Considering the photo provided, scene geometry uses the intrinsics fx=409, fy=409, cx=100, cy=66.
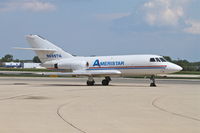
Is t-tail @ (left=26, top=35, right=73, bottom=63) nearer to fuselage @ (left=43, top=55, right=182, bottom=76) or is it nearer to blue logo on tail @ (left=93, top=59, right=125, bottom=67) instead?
fuselage @ (left=43, top=55, right=182, bottom=76)

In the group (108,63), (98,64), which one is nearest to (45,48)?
(98,64)

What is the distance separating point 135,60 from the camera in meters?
35.6

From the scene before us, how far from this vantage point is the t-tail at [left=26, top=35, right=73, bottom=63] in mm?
39188

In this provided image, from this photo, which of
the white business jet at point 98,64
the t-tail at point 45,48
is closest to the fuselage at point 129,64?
the white business jet at point 98,64

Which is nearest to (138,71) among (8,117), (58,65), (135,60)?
(135,60)

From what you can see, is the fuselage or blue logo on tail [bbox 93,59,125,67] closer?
the fuselage

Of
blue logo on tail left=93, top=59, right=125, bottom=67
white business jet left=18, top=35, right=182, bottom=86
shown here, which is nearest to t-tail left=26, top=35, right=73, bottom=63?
white business jet left=18, top=35, right=182, bottom=86

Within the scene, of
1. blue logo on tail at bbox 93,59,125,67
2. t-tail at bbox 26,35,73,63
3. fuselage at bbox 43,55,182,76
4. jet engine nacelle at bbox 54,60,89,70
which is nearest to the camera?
fuselage at bbox 43,55,182,76

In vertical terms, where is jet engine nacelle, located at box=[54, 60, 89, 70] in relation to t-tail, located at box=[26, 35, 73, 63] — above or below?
below

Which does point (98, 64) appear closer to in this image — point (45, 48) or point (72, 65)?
point (72, 65)

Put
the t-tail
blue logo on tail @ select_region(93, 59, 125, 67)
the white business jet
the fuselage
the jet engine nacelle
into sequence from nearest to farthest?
the fuselage, the white business jet, blue logo on tail @ select_region(93, 59, 125, 67), the jet engine nacelle, the t-tail

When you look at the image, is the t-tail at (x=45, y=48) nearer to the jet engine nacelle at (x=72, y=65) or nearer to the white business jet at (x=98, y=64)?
the white business jet at (x=98, y=64)

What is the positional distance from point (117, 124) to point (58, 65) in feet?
90.1

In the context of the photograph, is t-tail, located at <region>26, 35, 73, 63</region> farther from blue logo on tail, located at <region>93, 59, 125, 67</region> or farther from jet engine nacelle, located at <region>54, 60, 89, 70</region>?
blue logo on tail, located at <region>93, 59, 125, 67</region>
